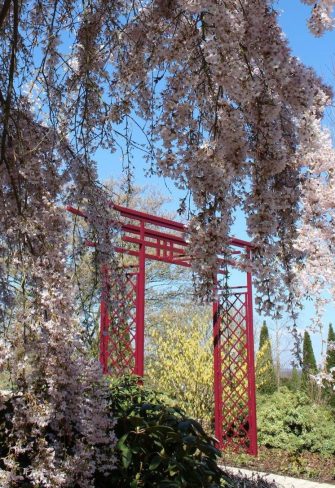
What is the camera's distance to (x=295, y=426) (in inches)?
257

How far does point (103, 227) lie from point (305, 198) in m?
0.77

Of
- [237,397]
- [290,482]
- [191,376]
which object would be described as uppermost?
[191,376]

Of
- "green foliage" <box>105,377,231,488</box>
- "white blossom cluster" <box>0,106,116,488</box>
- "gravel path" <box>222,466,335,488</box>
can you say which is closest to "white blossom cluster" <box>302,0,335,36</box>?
"white blossom cluster" <box>0,106,116,488</box>

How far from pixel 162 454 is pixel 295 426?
5052 mm

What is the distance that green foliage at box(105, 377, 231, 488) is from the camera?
185 cm

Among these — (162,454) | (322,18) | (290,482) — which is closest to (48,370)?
(162,454)

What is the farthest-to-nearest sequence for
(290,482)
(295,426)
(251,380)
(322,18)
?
1. (295,426)
2. (251,380)
3. (290,482)
4. (322,18)

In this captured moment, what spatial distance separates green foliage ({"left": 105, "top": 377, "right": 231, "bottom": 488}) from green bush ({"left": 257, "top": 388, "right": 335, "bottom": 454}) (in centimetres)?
448

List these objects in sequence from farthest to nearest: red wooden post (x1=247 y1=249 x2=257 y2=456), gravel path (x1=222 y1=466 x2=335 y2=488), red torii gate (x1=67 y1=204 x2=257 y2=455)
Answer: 1. red wooden post (x1=247 y1=249 x2=257 y2=456)
2. red torii gate (x1=67 y1=204 x2=257 y2=455)
3. gravel path (x1=222 y1=466 x2=335 y2=488)

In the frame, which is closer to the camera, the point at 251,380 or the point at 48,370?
the point at 48,370

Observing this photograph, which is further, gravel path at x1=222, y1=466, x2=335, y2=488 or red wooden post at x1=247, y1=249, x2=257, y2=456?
red wooden post at x1=247, y1=249, x2=257, y2=456

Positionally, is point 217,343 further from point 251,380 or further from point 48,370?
point 48,370

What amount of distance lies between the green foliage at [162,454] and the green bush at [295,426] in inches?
176

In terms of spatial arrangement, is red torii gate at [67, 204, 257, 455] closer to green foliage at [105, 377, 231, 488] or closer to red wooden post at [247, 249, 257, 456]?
red wooden post at [247, 249, 257, 456]
